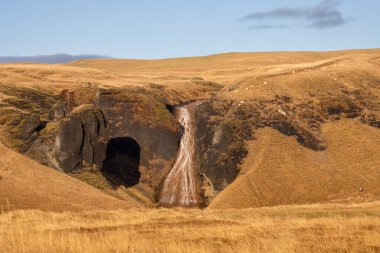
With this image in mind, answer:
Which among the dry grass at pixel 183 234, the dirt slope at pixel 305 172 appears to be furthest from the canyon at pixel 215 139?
the dry grass at pixel 183 234

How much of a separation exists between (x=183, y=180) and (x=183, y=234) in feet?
106

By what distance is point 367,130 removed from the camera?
55.1 m

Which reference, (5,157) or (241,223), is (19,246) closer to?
(241,223)

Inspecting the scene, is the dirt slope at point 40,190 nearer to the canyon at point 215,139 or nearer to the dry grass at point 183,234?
the canyon at point 215,139

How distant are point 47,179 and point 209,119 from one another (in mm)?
21690

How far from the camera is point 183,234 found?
66.5 feet

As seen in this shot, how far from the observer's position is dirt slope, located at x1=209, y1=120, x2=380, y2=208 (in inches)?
1767

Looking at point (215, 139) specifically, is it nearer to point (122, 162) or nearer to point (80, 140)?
point (122, 162)

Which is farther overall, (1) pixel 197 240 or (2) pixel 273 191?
(2) pixel 273 191

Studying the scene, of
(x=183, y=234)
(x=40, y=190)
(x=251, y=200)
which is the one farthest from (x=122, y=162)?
(x=183, y=234)

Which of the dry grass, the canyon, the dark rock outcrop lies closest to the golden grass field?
the dry grass

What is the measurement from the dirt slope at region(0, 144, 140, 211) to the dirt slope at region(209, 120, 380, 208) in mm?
10161

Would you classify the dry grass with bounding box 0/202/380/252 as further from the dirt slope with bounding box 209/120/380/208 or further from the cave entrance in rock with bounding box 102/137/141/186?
the cave entrance in rock with bounding box 102/137/141/186

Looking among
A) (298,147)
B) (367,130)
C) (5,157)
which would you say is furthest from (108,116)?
(367,130)
